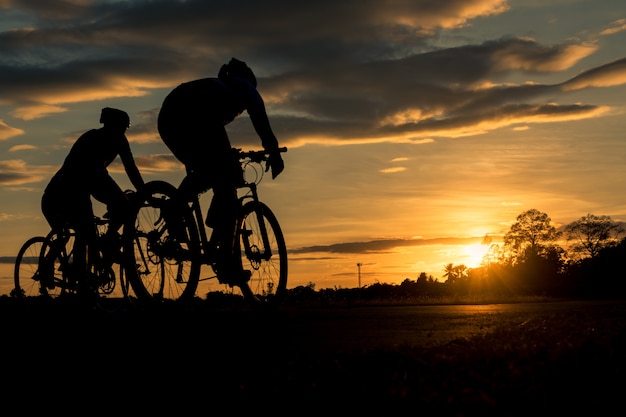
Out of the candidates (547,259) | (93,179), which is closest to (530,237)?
(547,259)

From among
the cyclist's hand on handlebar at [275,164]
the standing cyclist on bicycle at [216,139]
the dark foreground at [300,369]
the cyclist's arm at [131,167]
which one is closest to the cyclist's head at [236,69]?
the standing cyclist on bicycle at [216,139]

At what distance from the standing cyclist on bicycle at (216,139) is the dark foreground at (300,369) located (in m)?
1.14

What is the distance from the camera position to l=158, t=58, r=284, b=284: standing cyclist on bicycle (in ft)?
30.1

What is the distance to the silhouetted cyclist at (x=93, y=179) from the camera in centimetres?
1052

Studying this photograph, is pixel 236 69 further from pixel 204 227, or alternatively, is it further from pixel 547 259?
pixel 547 259

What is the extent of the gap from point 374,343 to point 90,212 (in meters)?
5.43

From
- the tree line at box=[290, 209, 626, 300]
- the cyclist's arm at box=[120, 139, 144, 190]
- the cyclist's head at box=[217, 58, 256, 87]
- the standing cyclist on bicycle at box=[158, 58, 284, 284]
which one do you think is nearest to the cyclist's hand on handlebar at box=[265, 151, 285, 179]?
the standing cyclist on bicycle at box=[158, 58, 284, 284]

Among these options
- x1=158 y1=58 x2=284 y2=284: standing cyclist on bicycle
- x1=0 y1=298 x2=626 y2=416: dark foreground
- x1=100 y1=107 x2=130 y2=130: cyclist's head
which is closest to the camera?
x1=0 y1=298 x2=626 y2=416: dark foreground

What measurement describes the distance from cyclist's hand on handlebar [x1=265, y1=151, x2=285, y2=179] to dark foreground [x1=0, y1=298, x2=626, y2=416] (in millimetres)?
1738

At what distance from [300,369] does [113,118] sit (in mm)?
6517

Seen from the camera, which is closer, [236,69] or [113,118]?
[236,69]

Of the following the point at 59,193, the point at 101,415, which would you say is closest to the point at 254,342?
the point at 101,415

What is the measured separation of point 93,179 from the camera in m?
10.9

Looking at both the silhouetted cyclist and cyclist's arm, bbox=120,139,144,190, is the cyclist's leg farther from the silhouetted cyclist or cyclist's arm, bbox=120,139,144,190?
cyclist's arm, bbox=120,139,144,190
